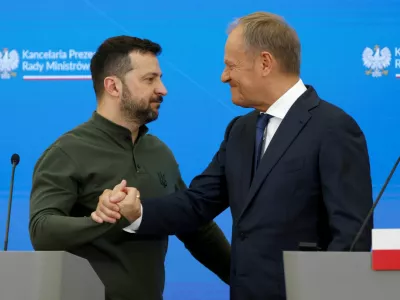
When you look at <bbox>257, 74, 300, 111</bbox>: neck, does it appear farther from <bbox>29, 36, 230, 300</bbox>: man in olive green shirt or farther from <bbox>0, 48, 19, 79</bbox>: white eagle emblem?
<bbox>0, 48, 19, 79</bbox>: white eagle emblem

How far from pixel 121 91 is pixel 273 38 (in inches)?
27.7

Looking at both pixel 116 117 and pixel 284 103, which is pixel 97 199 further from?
pixel 284 103

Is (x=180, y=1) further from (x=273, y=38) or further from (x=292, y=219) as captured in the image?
(x=292, y=219)

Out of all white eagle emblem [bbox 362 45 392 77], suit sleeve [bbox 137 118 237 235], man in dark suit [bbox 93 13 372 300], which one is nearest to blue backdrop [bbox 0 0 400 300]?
white eagle emblem [bbox 362 45 392 77]

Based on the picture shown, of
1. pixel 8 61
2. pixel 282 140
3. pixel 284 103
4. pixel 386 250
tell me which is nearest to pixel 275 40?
pixel 284 103

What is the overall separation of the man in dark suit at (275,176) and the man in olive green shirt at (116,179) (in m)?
0.14

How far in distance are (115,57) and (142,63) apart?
0.37 ft

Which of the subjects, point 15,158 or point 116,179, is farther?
point 116,179

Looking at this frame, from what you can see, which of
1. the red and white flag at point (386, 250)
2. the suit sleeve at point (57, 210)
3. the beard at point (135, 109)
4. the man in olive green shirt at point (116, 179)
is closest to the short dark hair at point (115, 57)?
the man in olive green shirt at point (116, 179)

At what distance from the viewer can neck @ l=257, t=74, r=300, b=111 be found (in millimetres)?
2738

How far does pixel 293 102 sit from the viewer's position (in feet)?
8.89

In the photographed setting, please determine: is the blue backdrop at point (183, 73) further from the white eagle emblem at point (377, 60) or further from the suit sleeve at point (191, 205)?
the suit sleeve at point (191, 205)

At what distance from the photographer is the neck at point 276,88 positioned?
2738 millimetres

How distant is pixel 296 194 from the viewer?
101 inches
